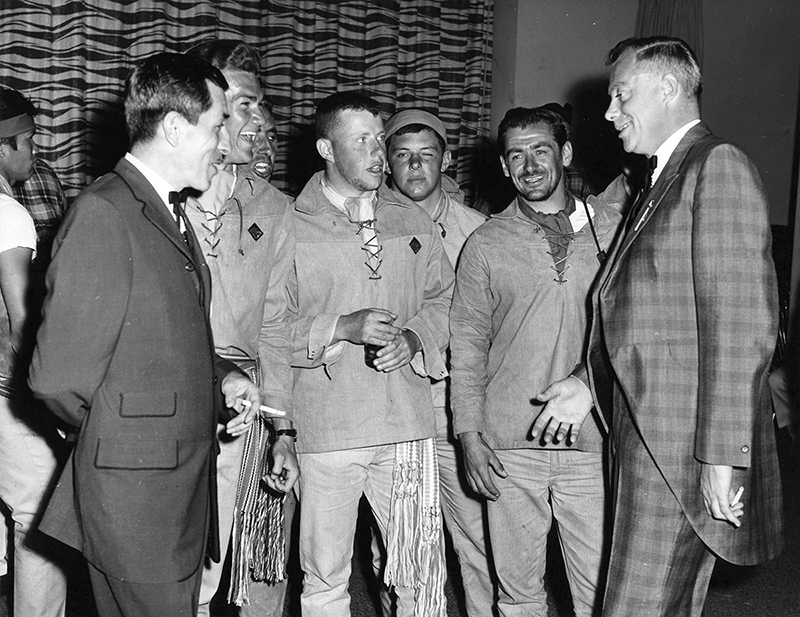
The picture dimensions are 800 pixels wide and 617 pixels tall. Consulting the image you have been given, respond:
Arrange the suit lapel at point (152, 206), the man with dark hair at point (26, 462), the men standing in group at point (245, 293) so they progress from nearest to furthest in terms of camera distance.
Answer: the suit lapel at point (152, 206) < the men standing in group at point (245, 293) < the man with dark hair at point (26, 462)

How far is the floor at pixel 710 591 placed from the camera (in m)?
3.00

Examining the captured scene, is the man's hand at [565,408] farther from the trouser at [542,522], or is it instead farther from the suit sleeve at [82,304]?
the suit sleeve at [82,304]

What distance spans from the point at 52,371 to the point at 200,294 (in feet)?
1.08

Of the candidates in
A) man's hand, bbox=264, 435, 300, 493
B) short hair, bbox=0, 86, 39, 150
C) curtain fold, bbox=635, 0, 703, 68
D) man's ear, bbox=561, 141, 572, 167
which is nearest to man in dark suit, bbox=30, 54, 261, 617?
man's hand, bbox=264, 435, 300, 493

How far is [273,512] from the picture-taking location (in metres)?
2.49

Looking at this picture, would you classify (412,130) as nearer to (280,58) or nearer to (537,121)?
(537,121)

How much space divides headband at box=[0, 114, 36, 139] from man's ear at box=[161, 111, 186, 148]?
136 centimetres

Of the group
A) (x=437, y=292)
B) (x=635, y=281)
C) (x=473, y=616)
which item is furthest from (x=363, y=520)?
(x=635, y=281)

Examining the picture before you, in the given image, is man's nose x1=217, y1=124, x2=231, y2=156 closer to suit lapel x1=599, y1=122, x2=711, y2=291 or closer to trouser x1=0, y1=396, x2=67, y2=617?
suit lapel x1=599, y1=122, x2=711, y2=291

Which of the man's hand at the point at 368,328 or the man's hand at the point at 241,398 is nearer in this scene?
the man's hand at the point at 241,398

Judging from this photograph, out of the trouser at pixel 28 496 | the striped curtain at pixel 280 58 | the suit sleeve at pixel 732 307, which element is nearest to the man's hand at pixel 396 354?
the suit sleeve at pixel 732 307

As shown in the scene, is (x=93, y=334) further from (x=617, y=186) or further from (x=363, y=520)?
(x=363, y=520)

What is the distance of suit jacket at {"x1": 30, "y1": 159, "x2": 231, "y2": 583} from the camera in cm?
154

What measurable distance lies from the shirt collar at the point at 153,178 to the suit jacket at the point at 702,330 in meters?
0.96
